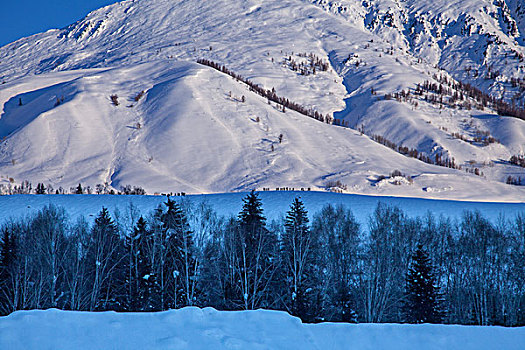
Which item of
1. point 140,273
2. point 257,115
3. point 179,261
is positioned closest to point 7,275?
point 140,273

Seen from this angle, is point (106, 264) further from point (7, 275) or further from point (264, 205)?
point (264, 205)

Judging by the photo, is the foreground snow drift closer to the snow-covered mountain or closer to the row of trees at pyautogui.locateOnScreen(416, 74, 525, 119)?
the snow-covered mountain

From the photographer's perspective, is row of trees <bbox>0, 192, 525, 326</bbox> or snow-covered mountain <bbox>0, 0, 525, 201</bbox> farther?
snow-covered mountain <bbox>0, 0, 525, 201</bbox>

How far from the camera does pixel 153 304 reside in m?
22.8

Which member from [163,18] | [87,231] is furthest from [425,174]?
[163,18]

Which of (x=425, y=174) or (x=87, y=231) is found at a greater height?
(x=87, y=231)

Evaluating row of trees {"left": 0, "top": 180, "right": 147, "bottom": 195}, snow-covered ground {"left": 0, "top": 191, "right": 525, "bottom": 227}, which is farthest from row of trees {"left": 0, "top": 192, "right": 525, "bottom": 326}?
row of trees {"left": 0, "top": 180, "right": 147, "bottom": 195}

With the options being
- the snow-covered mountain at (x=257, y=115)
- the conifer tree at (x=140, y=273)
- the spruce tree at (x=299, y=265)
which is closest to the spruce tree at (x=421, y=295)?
the spruce tree at (x=299, y=265)

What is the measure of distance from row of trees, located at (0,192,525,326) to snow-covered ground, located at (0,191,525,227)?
3542 mm

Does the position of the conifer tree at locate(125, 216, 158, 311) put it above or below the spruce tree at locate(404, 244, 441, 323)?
above

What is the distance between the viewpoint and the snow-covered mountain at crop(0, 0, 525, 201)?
216 feet

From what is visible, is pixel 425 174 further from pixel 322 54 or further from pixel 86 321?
pixel 322 54

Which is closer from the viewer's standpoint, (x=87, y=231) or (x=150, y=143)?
(x=87, y=231)

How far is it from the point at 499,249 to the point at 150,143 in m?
58.1
